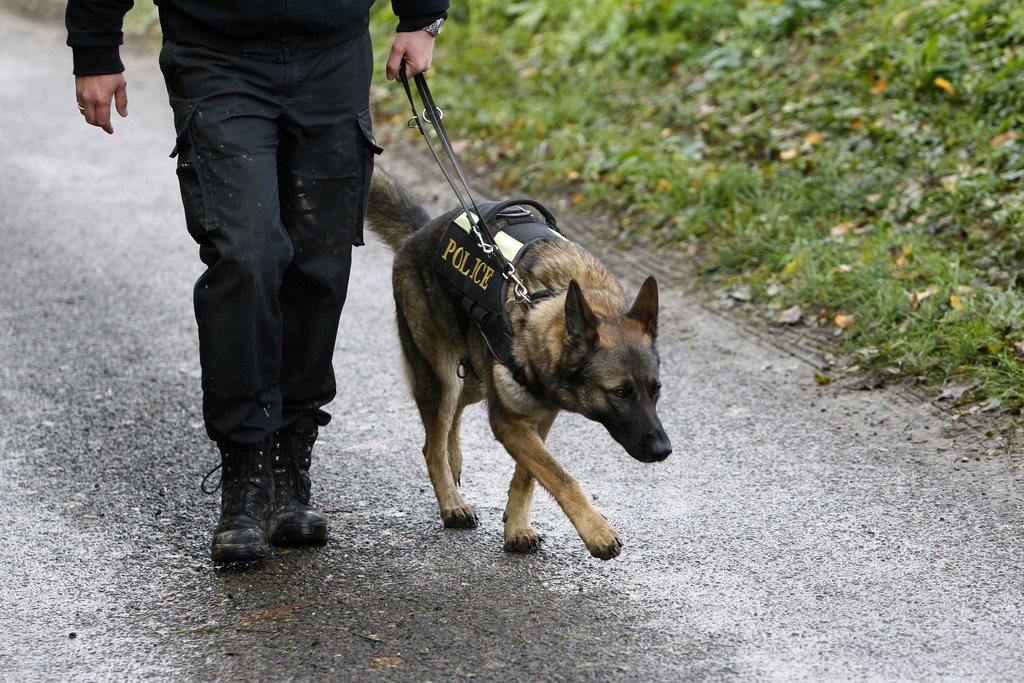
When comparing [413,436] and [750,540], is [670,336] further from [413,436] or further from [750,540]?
[750,540]

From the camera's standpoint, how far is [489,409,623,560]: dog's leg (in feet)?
12.6

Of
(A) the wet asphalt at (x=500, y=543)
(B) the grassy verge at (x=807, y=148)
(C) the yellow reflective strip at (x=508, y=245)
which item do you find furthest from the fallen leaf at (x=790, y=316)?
(C) the yellow reflective strip at (x=508, y=245)

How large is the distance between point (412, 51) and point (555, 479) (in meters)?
1.61

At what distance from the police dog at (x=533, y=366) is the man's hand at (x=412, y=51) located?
0.58 meters

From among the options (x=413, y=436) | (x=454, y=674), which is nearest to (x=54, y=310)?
(x=413, y=436)

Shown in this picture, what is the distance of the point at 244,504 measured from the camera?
13.5 ft

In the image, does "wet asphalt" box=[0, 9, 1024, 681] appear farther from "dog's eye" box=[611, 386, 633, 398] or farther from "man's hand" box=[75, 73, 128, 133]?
"man's hand" box=[75, 73, 128, 133]

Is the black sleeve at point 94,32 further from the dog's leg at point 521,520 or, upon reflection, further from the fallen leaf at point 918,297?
the fallen leaf at point 918,297

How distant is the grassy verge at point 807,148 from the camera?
233 inches

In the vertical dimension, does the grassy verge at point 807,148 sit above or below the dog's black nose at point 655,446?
below

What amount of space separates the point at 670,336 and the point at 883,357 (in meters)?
1.13

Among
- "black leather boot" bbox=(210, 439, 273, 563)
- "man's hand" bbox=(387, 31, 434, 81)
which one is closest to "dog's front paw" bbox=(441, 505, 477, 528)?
"black leather boot" bbox=(210, 439, 273, 563)

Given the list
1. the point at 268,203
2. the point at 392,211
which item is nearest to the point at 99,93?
the point at 268,203

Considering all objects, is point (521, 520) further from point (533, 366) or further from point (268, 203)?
point (268, 203)
